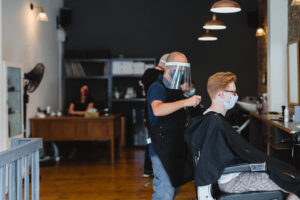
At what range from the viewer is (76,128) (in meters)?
6.11

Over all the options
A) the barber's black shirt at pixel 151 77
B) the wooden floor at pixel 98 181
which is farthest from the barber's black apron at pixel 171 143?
the barber's black shirt at pixel 151 77

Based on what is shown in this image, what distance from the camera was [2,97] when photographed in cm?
437

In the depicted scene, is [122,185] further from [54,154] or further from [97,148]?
[97,148]

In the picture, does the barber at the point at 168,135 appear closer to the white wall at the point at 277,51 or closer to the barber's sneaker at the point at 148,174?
the barber's sneaker at the point at 148,174

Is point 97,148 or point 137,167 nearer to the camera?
point 137,167

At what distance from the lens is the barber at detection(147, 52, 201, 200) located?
2.76 meters

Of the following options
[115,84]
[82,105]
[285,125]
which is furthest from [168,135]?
[115,84]

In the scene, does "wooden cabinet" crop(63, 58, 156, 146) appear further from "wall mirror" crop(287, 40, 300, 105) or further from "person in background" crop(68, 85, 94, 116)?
"wall mirror" crop(287, 40, 300, 105)

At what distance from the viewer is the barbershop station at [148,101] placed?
246cm

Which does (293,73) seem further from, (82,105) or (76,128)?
(82,105)

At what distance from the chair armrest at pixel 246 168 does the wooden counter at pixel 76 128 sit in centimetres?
382

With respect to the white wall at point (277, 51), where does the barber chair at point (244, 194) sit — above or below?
below

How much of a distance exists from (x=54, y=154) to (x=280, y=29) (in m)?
4.00

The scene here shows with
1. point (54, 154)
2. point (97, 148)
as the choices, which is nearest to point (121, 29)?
point (97, 148)
